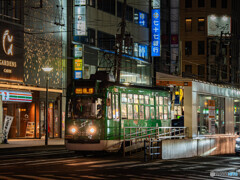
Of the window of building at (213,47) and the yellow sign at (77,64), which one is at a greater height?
the window of building at (213,47)

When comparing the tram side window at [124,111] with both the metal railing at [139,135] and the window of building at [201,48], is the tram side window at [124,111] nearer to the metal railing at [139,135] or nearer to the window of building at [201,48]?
the metal railing at [139,135]

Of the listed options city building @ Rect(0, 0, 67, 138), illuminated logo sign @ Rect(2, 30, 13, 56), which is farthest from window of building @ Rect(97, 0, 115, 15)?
illuminated logo sign @ Rect(2, 30, 13, 56)

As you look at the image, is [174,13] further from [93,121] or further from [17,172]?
[17,172]

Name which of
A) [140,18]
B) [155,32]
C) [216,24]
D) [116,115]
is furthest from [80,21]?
[216,24]

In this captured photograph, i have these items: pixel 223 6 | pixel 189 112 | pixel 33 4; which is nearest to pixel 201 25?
pixel 223 6

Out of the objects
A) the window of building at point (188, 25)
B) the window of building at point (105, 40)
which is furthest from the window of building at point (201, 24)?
the window of building at point (105, 40)

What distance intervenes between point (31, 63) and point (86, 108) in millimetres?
14522

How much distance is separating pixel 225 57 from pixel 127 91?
5213cm

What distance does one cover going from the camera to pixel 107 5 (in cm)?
4675

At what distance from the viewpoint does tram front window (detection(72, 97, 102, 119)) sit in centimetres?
2266

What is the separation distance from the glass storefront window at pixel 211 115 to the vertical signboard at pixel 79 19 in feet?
44.0

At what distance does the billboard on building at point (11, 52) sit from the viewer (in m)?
32.9

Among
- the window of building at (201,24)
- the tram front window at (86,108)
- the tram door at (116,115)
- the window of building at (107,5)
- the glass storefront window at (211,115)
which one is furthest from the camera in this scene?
the window of building at (201,24)

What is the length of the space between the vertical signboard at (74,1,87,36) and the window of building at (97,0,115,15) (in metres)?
4.21
